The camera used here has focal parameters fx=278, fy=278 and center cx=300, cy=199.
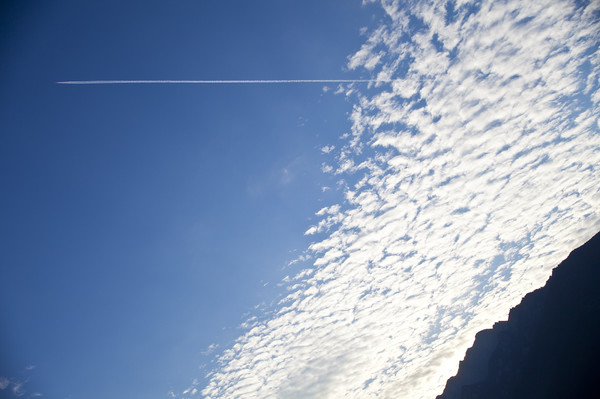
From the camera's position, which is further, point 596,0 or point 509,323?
point 509,323

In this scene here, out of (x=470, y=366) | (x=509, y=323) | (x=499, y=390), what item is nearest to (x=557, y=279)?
(x=509, y=323)

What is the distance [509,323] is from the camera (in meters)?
97.8

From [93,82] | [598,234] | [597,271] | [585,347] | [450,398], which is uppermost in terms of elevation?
[93,82]

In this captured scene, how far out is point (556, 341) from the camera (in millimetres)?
73938

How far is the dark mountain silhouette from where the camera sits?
63.1 meters

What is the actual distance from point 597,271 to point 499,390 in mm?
52304

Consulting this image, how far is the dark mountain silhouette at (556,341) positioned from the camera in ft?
207

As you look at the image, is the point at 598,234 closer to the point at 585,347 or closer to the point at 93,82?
the point at 585,347

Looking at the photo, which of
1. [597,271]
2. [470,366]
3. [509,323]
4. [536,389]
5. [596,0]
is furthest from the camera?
[470,366]

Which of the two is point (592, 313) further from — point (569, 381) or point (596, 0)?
point (596, 0)

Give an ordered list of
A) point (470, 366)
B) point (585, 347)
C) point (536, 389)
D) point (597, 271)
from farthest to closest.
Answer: point (470, 366), point (536, 389), point (597, 271), point (585, 347)

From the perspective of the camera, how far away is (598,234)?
242 feet

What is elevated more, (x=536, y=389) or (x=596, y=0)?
(x=596, y=0)

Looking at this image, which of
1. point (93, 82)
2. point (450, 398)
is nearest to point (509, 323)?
point (450, 398)
